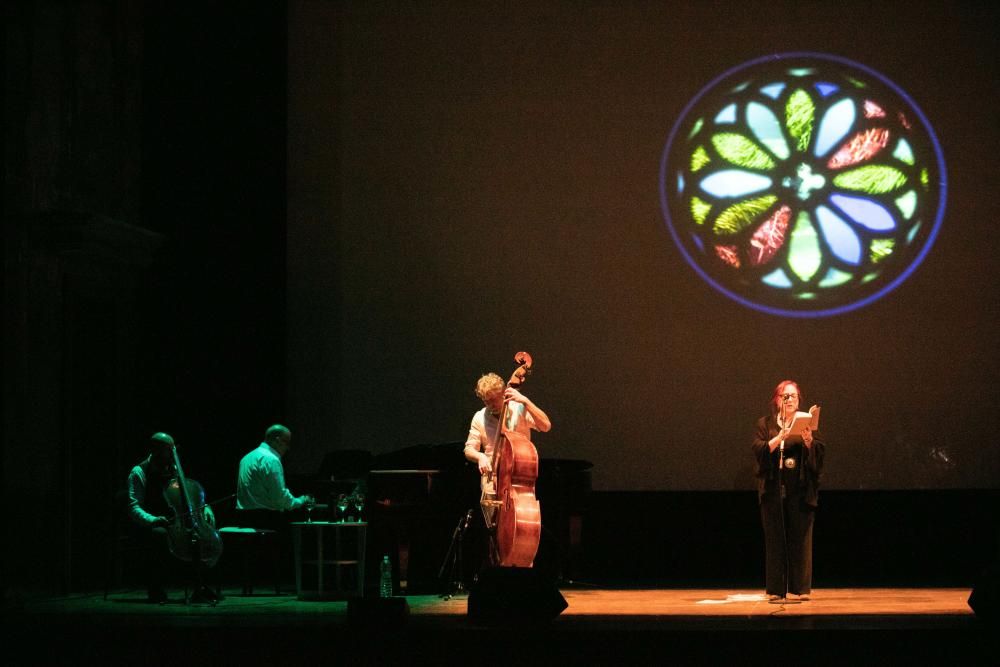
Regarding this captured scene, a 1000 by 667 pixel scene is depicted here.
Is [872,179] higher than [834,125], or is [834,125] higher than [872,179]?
[834,125]

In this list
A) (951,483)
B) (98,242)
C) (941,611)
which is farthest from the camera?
(951,483)

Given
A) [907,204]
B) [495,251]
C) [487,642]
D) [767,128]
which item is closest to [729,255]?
[767,128]

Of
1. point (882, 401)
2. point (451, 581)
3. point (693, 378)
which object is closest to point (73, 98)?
point (451, 581)

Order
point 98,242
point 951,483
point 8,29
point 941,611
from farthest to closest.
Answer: point 951,483 → point 98,242 → point 8,29 → point 941,611

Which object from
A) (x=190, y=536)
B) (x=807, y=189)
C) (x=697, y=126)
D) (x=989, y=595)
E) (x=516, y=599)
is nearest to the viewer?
(x=989, y=595)

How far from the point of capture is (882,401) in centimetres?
905

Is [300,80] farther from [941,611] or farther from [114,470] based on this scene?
[941,611]

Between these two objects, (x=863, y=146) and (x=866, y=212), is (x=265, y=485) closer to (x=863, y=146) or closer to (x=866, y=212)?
(x=866, y=212)

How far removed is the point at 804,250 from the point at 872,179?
67cm

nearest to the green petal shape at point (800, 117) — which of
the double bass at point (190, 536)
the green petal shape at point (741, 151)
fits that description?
the green petal shape at point (741, 151)

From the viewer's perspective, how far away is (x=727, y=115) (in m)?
9.25

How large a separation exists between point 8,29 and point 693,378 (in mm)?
4833

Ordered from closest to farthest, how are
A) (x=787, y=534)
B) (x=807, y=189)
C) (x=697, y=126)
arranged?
(x=787, y=534)
(x=807, y=189)
(x=697, y=126)

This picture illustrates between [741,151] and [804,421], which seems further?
[741,151]
